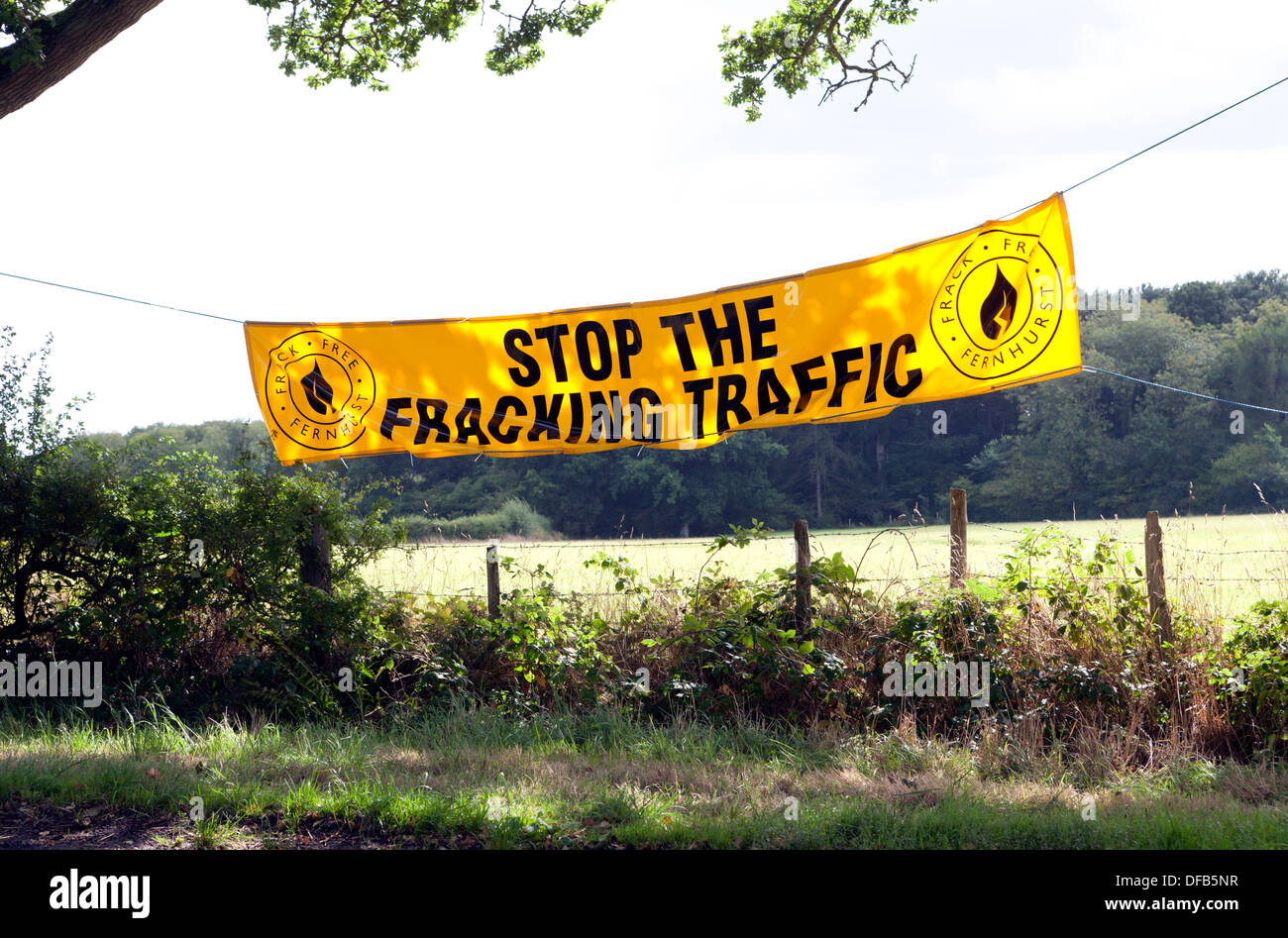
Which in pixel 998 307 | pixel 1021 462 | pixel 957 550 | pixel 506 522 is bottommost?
pixel 957 550

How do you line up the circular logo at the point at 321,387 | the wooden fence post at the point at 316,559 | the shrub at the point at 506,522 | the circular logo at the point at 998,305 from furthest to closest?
1. the shrub at the point at 506,522
2. the circular logo at the point at 321,387
3. the wooden fence post at the point at 316,559
4. the circular logo at the point at 998,305

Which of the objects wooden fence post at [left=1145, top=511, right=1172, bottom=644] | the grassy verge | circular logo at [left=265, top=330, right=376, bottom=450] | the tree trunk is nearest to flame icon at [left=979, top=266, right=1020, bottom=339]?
wooden fence post at [left=1145, top=511, right=1172, bottom=644]

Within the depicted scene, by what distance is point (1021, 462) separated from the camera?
213ft

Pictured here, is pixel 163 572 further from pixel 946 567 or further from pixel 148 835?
pixel 946 567

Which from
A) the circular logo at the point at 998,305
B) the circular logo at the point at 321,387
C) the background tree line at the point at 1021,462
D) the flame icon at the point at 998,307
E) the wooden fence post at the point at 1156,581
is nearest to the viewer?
the wooden fence post at the point at 1156,581

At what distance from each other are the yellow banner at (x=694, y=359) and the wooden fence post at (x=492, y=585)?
1084 mm

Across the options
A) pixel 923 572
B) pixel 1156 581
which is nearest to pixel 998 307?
pixel 923 572

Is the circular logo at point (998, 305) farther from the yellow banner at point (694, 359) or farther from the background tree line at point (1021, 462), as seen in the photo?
the background tree line at point (1021, 462)

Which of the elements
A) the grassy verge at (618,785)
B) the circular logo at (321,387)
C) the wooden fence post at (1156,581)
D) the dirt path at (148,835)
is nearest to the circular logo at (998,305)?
the wooden fence post at (1156,581)

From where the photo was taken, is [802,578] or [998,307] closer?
[998,307]

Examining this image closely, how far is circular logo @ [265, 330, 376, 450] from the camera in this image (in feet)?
A: 29.1

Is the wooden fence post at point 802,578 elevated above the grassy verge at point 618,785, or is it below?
above

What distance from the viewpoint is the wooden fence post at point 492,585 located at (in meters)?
8.18

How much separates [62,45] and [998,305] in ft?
29.5
